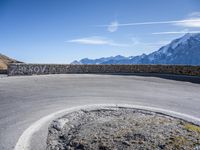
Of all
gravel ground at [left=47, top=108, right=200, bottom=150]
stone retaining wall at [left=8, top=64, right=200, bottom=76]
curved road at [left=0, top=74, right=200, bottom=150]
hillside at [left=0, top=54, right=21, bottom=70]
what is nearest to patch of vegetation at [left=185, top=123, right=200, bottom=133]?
gravel ground at [left=47, top=108, right=200, bottom=150]

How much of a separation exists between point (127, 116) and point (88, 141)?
8.21 ft

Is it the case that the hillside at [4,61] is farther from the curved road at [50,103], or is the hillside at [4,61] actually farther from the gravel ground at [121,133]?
the gravel ground at [121,133]

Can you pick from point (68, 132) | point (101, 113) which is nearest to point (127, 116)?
point (101, 113)

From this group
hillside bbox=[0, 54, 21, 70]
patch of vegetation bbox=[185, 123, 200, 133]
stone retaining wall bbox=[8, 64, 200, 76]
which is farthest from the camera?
hillside bbox=[0, 54, 21, 70]

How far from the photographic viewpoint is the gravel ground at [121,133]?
242 inches

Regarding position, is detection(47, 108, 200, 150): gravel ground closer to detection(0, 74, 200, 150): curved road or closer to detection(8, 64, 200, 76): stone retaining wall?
detection(0, 74, 200, 150): curved road

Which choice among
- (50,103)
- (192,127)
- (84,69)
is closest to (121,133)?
(192,127)

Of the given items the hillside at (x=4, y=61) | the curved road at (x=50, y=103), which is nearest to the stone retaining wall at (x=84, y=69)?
the curved road at (x=50, y=103)

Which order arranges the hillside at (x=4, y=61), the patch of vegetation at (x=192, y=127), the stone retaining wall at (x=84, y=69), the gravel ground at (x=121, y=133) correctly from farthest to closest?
the hillside at (x=4, y=61)
the stone retaining wall at (x=84, y=69)
the patch of vegetation at (x=192, y=127)
the gravel ground at (x=121, y=133)

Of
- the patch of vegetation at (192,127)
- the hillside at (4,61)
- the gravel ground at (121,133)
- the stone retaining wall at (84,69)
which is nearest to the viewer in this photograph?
the gravel ground at (121,133)

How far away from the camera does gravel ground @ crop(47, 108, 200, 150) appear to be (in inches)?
242

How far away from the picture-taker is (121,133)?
22.2ft

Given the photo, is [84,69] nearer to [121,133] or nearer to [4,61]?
[121,133]

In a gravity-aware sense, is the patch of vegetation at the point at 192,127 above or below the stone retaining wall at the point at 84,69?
below
